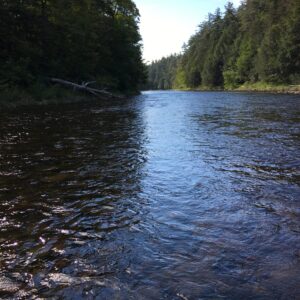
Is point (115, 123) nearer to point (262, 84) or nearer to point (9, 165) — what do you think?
point (9, 165)

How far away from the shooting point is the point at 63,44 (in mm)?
35625

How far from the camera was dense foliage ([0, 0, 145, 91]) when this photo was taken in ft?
97.0

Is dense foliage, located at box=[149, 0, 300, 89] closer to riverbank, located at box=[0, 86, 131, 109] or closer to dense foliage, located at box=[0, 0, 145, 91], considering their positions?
dense foliage, located at box=[0, 0, 145, 91]

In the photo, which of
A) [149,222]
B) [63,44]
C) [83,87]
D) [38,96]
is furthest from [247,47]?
[149,222]

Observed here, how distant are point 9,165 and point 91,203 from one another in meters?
3.64

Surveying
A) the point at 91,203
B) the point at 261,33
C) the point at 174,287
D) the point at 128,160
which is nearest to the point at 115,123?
the point at 128,160

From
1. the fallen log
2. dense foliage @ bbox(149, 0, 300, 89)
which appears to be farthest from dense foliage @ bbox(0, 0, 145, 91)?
dense foliage @ bbox(149, 0, 300, 89)

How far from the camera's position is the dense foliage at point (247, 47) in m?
66.3

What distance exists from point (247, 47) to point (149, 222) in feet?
296

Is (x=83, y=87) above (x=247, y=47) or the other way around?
the other way around

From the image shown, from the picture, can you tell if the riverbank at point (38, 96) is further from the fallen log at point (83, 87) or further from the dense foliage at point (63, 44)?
the dense foliage at point (63, 44)

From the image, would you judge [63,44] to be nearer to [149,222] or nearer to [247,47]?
[149,222]

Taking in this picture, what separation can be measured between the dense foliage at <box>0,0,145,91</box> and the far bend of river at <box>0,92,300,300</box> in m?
20.6

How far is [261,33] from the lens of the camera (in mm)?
85875
